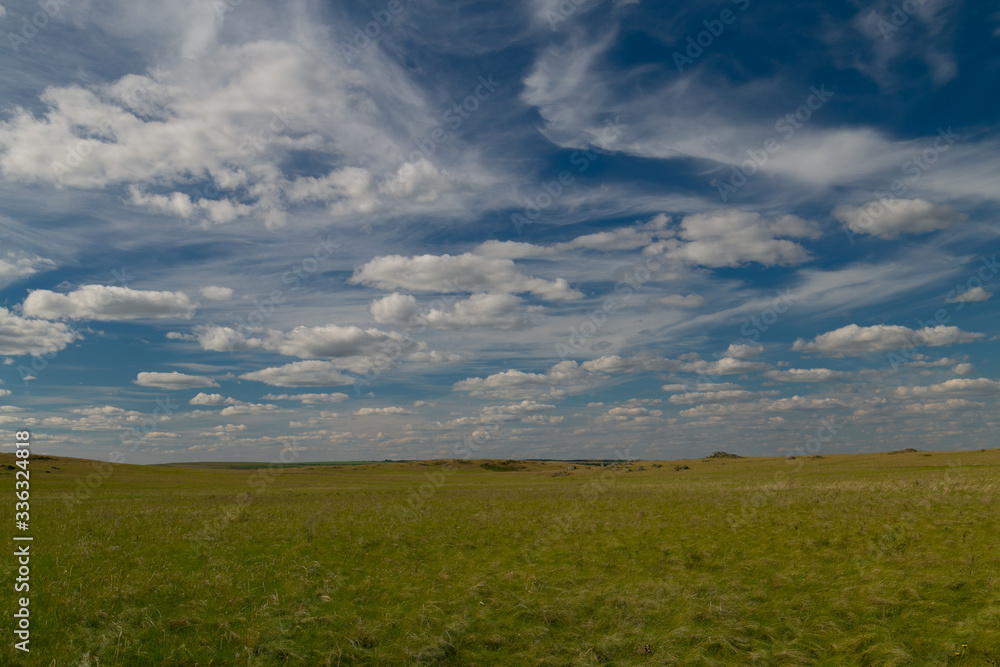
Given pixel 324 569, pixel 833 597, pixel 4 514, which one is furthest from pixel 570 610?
pixel 4 514

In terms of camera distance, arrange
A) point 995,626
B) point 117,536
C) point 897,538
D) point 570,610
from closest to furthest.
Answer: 1. point 995,626
2. point 570,610
3. point 897,538
4. point 117,536

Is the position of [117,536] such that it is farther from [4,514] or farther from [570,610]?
[570,610]

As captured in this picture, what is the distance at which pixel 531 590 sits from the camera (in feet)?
46.6

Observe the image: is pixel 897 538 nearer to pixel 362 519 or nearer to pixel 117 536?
pixel 362 519

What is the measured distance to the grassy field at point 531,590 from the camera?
34.9ft

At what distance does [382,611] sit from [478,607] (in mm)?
2267

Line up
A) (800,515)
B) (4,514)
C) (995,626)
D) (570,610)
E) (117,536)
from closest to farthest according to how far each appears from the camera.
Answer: (995,626) < (570,610) < (117,536) < (800,515) < (4,514)

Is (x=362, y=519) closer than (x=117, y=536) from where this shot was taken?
No

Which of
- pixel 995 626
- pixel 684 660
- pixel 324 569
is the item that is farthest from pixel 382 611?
pixel 995 626

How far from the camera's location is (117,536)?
20906 millimetres

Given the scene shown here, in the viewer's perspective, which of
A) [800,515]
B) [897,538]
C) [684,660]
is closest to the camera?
[684,660]

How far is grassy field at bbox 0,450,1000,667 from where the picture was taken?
A: 10648 mm

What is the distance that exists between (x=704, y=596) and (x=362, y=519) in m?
17.0

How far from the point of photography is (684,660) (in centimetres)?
1023
